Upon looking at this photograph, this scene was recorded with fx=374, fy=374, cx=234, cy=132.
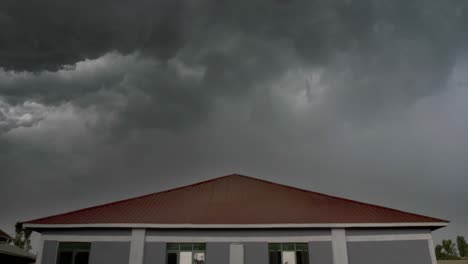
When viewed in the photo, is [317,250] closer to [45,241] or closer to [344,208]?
[344,208]

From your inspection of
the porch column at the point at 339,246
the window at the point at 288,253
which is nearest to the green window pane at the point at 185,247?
the window at the point at 288,253

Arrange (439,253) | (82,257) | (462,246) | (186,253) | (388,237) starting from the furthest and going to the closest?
(462,246) → (439,253) → (388,237) → (186,253) → (82,257)

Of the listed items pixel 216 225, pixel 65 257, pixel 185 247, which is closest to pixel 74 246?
pixel 65 257

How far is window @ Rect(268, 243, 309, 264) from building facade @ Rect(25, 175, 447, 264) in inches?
1.7

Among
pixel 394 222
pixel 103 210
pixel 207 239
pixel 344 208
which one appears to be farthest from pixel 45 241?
pixel 394 222

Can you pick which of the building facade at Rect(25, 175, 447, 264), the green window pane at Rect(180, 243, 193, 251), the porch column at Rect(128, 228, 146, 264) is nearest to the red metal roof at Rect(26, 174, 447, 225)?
the building facade at Rect(25, 175, 447, 264)

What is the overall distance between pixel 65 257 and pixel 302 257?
10.9 meters

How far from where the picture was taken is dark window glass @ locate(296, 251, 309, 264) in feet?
56.2

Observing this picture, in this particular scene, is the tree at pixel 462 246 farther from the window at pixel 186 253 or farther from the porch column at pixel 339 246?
the window at pixel 186 253

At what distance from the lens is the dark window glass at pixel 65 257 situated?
17.1 metres

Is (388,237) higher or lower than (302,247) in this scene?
higher

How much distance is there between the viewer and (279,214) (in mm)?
18172

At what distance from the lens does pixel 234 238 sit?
17.2 metres

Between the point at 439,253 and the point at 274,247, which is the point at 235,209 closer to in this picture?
the point at 274,247
